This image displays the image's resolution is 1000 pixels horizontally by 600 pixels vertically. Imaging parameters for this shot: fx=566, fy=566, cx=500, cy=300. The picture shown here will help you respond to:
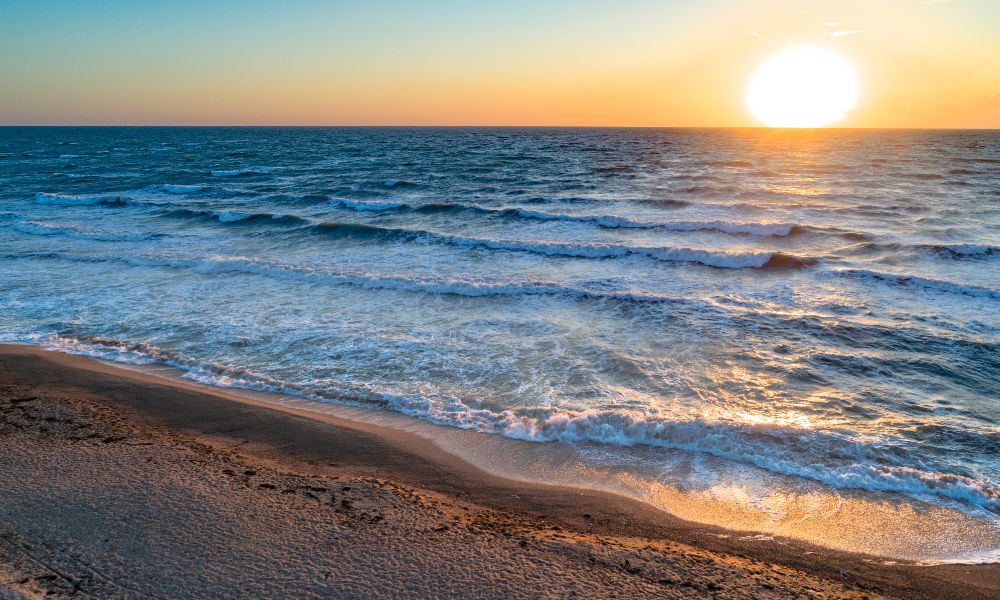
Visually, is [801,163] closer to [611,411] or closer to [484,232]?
[484,232]

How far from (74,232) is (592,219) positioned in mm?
20887

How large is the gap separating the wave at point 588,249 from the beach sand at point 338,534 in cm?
1289

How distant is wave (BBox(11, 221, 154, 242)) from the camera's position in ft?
70.9

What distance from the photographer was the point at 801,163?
50.4 metres

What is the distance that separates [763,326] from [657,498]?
284 inches

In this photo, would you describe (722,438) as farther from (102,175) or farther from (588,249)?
(102,175)

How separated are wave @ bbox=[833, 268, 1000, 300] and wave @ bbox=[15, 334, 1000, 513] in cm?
952

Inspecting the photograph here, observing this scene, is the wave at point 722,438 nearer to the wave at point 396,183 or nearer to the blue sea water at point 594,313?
the blue sea water at point 594,313

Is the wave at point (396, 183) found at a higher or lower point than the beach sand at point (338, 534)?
higher

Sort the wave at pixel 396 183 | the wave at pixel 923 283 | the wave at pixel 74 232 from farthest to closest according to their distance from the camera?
the wave at pixel 396 183 < the wave at pixel 74 232 < the wave at pixel 923 283

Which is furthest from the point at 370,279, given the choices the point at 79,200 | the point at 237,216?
the point at 79,200

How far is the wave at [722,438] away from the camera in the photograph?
21.1 ft

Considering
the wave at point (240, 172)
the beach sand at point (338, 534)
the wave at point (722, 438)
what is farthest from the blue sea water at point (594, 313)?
the wave at point (240, 172)

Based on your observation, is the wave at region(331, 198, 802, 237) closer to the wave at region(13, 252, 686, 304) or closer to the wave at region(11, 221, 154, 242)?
the wave at region(13, 252, 686, 304)
